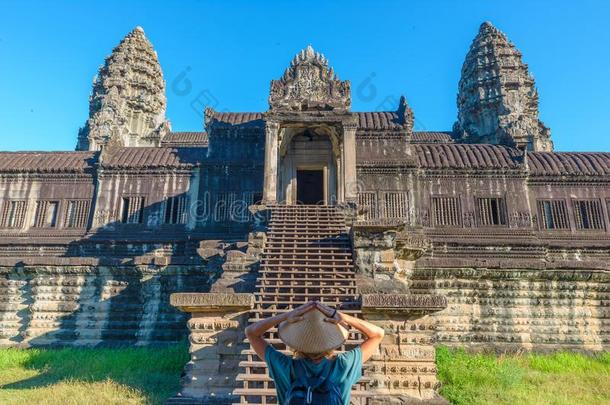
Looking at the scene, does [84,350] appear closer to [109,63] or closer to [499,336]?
[499,336]

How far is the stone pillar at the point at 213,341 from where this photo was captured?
309 inches

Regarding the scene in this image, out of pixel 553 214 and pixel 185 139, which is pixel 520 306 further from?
pixel 185 139

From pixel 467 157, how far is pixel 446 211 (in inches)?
110

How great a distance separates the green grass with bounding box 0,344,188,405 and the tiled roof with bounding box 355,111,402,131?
11660 mm

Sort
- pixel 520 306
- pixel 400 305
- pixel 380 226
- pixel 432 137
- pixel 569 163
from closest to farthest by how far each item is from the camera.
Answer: pixel 400 305 < pixel 380 226 < pixel 520 306 < pixel 569 163 < pixel 432 137

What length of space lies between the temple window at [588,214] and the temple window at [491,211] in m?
3.12

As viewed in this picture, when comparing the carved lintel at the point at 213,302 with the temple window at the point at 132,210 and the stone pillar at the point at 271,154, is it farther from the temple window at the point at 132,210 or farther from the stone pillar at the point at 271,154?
the temple window at the point at 132,210

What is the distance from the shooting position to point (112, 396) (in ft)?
27.2

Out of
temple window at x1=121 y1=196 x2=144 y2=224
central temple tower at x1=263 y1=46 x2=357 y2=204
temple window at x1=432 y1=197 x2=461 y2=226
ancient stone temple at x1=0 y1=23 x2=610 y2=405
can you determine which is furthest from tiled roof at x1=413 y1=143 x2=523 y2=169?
temple window at x1=121 y1=196 x2=144 y2=224

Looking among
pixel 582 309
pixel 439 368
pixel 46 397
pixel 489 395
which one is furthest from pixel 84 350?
pixel 582 309

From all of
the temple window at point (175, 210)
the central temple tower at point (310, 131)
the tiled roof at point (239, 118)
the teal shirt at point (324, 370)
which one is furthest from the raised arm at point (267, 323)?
the tiled roof at point (239, 118)

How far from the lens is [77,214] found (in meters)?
19.1

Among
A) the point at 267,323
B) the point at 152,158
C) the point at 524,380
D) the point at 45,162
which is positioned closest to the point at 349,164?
the point at 524,380

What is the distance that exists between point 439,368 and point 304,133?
36.6 ft
